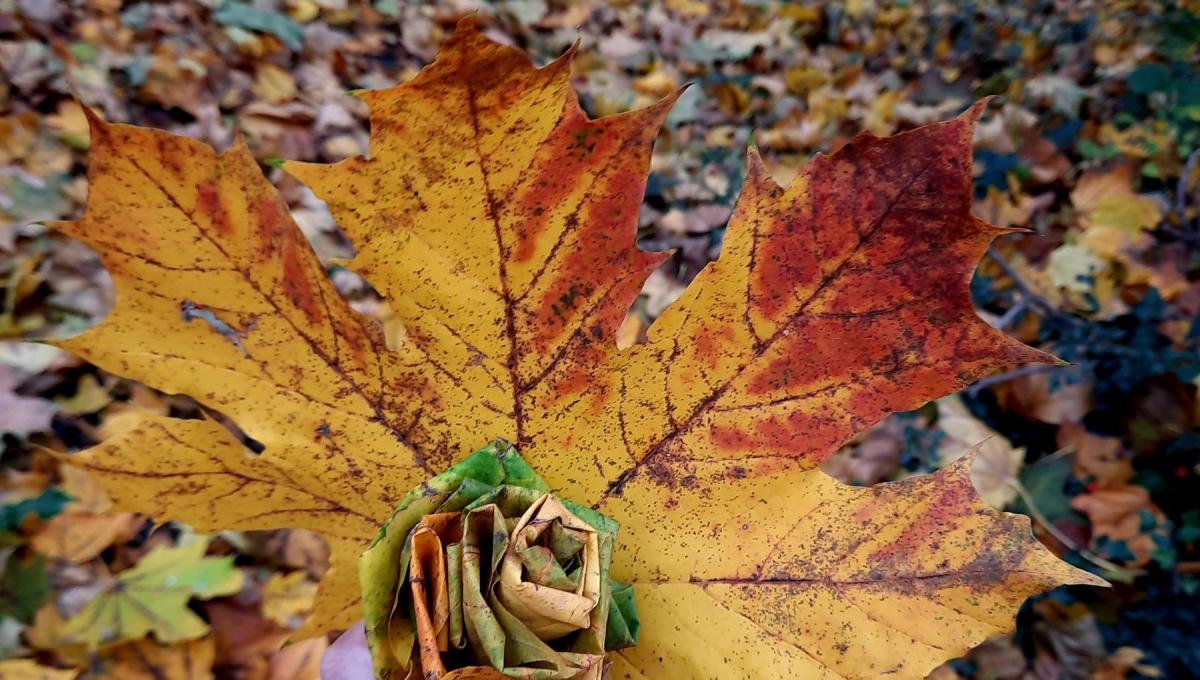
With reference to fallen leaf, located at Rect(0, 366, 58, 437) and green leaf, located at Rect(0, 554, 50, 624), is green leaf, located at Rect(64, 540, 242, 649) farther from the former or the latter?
fallen leaf, located at Rect(0, 366, 58, 437)

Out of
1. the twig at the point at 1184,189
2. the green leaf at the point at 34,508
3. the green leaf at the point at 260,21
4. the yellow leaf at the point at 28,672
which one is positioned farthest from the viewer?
the green leaf at the point at 260,21

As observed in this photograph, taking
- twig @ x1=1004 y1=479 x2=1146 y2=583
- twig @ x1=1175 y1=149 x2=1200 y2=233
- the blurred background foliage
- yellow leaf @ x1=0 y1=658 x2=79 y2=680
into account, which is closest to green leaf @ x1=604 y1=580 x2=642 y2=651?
the blurred background foliage

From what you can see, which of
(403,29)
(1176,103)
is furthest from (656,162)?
(1176,103)

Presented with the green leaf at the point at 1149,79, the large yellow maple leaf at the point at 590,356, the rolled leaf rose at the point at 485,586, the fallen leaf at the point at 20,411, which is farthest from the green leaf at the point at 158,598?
the green leaf at the point at 1149,79

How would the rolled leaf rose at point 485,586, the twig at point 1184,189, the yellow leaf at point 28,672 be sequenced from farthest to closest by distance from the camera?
the twig at point 1184,189
the yellow leaf at point 28,672
the rolled leaf rose at point 485,586

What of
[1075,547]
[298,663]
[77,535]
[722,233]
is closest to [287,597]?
[298,663]

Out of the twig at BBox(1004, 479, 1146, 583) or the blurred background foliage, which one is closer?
the blurred background foliage

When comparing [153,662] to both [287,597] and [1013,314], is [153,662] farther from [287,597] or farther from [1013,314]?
[1013,314]

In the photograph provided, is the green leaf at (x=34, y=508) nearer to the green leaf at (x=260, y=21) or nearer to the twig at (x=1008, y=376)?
the green leaf at (x=260, y=21)
